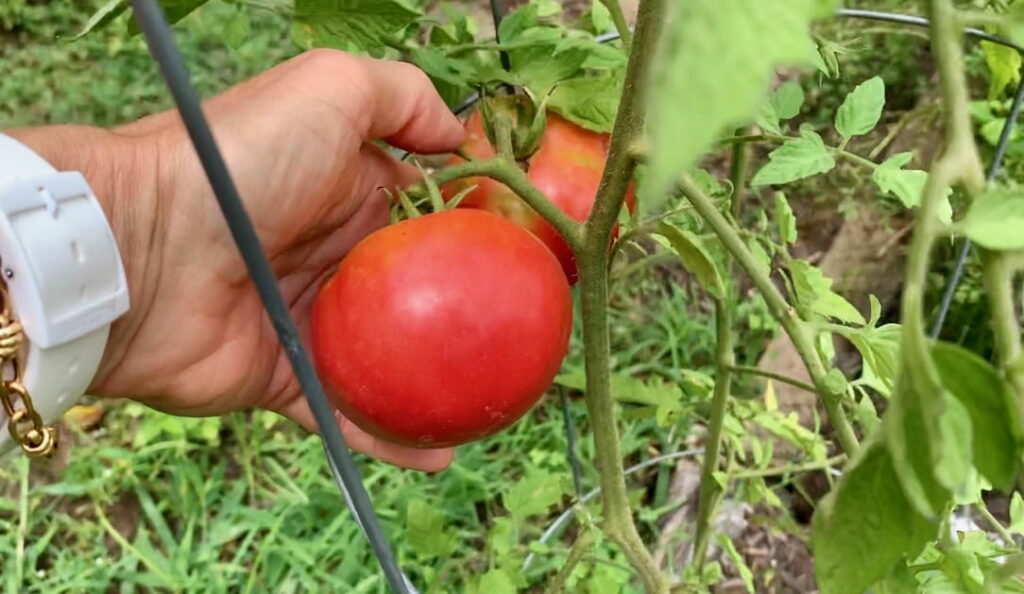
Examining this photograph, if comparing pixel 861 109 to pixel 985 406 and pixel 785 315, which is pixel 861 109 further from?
pixel 985 406

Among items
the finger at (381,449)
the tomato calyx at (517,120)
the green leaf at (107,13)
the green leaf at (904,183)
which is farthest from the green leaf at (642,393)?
the green leaf at (107,13)

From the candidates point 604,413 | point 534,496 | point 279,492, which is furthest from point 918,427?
point 279,492

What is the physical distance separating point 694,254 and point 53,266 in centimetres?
39

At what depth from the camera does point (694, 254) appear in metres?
0.60

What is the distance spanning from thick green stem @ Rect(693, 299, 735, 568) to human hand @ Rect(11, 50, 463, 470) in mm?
279

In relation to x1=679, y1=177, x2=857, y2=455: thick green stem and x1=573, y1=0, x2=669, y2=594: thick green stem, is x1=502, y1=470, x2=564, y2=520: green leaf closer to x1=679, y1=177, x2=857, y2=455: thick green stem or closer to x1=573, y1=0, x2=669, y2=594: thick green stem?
x1=573, y1=0, x2=669, y2=594: thick green stem

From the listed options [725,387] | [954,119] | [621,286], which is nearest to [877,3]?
[621,286]

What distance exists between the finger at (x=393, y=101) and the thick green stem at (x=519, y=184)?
0.09 metres

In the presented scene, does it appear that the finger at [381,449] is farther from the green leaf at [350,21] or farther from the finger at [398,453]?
the green leaf at [350,21]

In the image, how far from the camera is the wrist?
0.65 metres

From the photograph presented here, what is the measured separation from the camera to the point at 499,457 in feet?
4.70

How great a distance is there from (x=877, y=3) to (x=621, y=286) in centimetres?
75

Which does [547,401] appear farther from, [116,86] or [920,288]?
[920,288]

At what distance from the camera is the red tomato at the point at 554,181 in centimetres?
68
